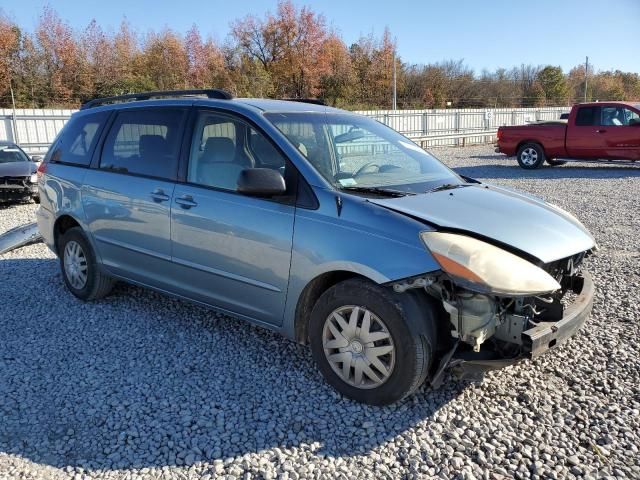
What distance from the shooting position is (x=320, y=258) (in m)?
3.36

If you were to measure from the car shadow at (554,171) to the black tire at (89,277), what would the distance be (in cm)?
1064

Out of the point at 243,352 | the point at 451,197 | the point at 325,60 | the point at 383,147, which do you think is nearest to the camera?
the point at 451,197

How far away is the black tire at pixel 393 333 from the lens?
3051 mm

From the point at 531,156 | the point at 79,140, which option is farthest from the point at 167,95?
the point at 531,156

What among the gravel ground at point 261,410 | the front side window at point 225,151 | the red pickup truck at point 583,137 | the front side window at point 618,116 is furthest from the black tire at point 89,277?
the front side window at point 618,116

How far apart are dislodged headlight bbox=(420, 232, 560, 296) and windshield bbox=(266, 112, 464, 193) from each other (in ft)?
2.71

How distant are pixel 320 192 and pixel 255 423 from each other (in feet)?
4.74

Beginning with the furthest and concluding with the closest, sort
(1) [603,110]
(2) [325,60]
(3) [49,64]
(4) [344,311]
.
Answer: (2) [325,60], (3) [49,64], (1) [603,110], (4) [344,311]

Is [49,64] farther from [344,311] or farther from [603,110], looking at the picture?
[344,311]

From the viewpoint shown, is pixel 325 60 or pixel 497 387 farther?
pixel 325 60

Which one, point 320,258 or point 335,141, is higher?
point 335,141

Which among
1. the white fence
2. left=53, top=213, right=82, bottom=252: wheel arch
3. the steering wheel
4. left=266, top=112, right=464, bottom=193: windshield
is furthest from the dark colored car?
the steering wheel

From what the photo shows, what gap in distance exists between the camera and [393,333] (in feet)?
Answer: 10.1

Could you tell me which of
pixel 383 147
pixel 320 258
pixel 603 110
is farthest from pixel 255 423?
pixel 603 110
